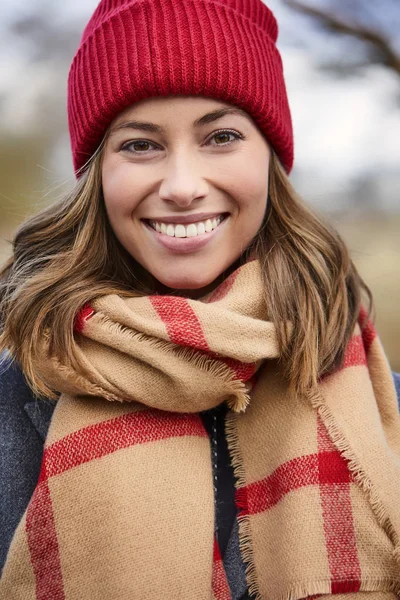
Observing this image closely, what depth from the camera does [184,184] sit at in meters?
1.58

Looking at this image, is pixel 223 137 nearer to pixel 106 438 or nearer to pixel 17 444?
pixel 106 438

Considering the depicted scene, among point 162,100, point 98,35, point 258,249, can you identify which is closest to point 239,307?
point 258,249

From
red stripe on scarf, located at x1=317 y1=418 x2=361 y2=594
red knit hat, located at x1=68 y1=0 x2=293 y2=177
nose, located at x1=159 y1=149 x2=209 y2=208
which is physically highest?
red knit hat, located at x1=68 y1=0 x2=293 y2=177

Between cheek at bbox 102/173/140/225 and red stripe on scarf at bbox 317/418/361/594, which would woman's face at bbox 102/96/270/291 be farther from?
red stripe on scarf at bbox 317/418/361/594

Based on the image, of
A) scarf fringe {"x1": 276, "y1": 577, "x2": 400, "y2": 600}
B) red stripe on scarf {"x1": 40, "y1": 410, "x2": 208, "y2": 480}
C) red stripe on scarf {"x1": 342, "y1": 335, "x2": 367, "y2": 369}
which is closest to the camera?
scarf fringe {"x1": 276, "y1": 577, "x2": 400, "y2": 600}

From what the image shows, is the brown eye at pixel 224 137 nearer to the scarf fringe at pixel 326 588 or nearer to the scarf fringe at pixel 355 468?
the scarf fringe at pixel 355 468

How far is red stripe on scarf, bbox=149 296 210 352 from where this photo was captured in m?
1.59

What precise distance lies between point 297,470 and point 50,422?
1.97 ft

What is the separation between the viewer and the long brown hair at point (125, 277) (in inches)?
66.2

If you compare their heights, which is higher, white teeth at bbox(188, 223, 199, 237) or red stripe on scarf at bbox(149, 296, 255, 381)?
white teeth at bbox(188, 223, 199, 237)

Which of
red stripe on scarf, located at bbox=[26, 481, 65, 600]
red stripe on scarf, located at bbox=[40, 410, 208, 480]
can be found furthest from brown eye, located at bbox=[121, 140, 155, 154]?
red stripe on scarf, located at bbox=[26, 481, 65, 600]

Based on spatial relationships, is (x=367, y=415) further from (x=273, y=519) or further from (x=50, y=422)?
(x=50, y=422)

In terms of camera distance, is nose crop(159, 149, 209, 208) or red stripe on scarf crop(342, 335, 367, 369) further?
red stripe on scarf crop(342, 335, 367, 369)

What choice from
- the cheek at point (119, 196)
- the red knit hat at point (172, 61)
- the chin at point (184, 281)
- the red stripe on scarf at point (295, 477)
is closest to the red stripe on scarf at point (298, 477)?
the red stripe on scarf at point (295, 477)
